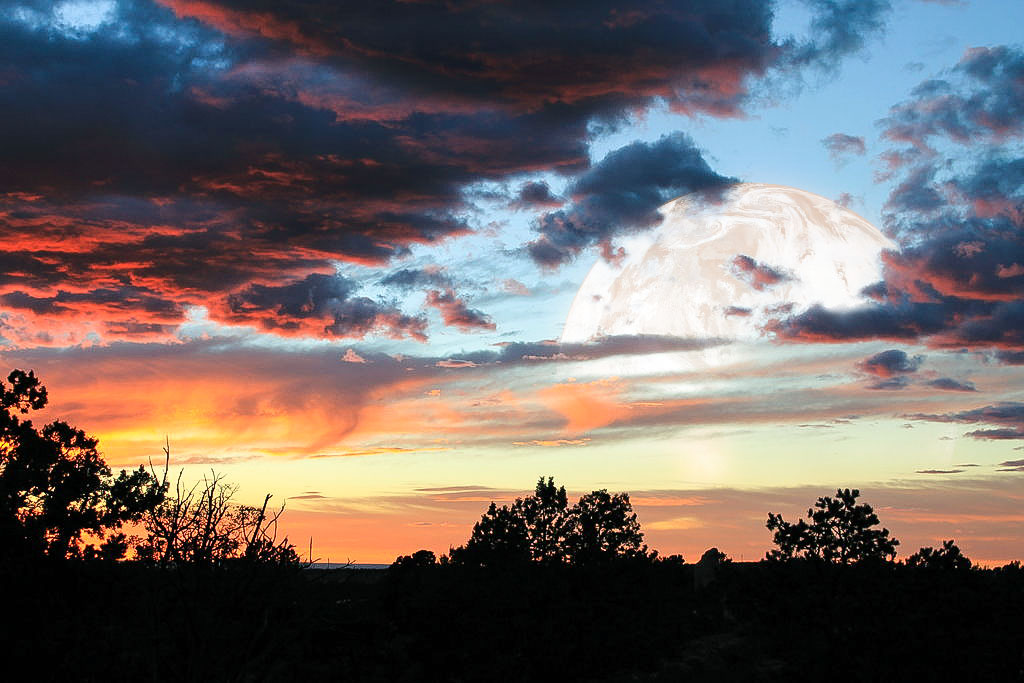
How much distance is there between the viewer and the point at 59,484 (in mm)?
42344

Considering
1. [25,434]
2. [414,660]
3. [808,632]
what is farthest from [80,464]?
[808,632]

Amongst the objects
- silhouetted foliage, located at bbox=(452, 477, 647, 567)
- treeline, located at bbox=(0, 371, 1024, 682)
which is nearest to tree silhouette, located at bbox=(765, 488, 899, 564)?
treeline, located at bbox=(0, 371, 1024, 682)

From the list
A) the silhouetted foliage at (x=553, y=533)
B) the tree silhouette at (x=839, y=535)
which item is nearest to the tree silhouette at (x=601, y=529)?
the silhouetted foliage at (x=553, y=533)

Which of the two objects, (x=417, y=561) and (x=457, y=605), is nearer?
(x=457, y=605)

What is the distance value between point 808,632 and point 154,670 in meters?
24.3

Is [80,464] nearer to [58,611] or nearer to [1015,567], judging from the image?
[58,611]

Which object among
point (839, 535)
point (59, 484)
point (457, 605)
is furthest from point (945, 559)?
point (59, 484)

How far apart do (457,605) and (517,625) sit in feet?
12.2

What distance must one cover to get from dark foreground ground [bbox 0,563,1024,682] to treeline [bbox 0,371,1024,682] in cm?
9

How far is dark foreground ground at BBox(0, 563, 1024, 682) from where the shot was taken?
23.0m

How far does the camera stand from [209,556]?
73.2 feet

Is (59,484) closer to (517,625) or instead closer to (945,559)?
(517,625)

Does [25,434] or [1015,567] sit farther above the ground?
[25,434]

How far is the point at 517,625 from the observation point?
42344 mm
